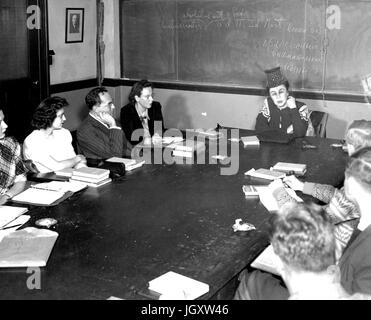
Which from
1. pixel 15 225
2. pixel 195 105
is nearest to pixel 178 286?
pixel 15 225

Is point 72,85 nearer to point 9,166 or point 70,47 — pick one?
point 70,47

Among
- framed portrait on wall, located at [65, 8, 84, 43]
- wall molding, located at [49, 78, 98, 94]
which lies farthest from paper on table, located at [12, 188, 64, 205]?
framed portrait on wall, located at [65, 8, 84, 43]

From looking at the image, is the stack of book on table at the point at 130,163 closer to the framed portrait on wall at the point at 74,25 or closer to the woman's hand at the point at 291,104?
the woman's hand at the point at 291,104

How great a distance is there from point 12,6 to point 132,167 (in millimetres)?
3212

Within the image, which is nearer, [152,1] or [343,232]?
[343,232]

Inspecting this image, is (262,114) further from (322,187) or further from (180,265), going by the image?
(180,265)

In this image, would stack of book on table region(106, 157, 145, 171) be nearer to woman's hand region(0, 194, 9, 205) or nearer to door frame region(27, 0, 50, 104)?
woman's hand region(0, 194, 9, 205)

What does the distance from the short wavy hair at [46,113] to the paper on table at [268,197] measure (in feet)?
5.20

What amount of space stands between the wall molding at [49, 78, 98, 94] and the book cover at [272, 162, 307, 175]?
3.63 metres

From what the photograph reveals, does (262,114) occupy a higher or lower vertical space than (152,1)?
lower

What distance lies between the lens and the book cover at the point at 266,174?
3479mm

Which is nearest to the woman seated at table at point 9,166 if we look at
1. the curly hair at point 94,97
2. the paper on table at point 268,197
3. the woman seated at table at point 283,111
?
the curly hair at point 94,97

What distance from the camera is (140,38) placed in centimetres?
695

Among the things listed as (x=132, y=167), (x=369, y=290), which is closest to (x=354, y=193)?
(x=369, y=290)
